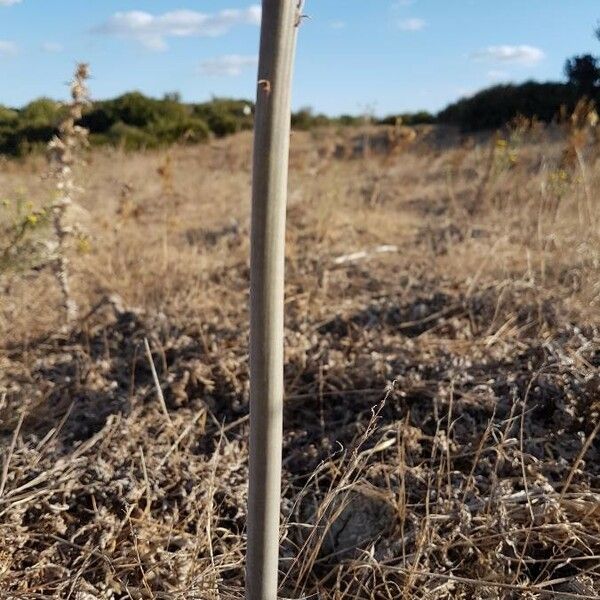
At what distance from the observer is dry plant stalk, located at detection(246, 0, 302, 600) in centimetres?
79

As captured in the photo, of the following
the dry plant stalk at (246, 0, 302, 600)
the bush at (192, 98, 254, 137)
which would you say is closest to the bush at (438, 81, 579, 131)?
the bush at (192, 98, 254, 137)

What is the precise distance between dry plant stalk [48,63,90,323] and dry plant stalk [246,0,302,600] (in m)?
2.14

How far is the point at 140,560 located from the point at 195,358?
938mm

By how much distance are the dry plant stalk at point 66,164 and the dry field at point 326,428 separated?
196 millimetres

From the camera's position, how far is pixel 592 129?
19.3ft

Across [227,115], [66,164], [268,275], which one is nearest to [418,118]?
[227,115]

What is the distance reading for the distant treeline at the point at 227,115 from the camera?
10.4m

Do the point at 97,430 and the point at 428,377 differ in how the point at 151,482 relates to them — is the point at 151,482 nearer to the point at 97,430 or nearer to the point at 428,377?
the point at 97,430

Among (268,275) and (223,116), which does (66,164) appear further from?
(223,116)

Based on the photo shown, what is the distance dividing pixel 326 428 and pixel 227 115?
43.0 ft

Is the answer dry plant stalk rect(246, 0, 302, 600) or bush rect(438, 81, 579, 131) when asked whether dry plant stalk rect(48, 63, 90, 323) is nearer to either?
dry plant stalk rect(246, 0, 302, 600)

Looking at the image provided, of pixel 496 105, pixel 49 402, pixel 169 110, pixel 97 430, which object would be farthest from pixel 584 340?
pixel 496 105

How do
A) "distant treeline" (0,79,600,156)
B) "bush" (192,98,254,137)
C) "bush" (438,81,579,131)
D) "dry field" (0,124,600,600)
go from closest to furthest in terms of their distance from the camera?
"dry field" (0,124,600,600)
"distant treeline" (0,79,600,156)
"bush" (438,81,579,131)
"bush" (192,98,254,137)

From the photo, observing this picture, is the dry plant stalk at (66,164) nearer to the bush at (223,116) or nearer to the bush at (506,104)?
the bush at (223,116)
